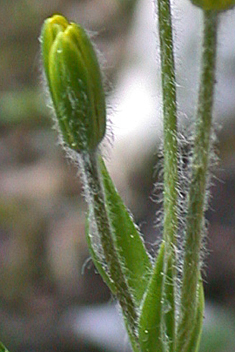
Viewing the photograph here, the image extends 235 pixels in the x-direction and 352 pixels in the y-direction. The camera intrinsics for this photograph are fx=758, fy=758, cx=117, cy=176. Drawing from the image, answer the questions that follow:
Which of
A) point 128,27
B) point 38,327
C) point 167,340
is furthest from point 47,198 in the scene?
point 167,340

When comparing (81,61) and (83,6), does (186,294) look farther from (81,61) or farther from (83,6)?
(83,6)

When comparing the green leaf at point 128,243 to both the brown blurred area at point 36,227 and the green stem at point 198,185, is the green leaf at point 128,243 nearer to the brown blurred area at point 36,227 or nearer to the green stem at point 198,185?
the green stem at point 198,185

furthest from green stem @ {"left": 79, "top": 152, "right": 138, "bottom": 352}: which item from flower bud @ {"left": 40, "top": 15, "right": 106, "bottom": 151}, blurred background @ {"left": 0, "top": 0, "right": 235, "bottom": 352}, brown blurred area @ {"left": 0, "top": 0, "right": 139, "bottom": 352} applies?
brown blurred area @ {"left": 0, "top": 0, "right": 139, "bottom": 352}

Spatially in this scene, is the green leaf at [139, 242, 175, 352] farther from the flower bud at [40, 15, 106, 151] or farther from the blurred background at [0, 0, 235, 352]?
the blurred background at [0, 0, 235, 352]

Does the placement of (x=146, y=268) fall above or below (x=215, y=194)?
above

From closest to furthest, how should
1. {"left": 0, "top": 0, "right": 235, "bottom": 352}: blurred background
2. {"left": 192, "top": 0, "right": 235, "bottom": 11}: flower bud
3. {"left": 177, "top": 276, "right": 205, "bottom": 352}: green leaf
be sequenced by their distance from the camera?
{"left": 192, "top": 0, "right": 235, "bottom": 11}: flower bud < {"left": 177, "top": 276, "right": 205, "bottom": 352}: green leaf < {"left": 0, "top": 0, "right": 235, "bottom": 352}: blurred background

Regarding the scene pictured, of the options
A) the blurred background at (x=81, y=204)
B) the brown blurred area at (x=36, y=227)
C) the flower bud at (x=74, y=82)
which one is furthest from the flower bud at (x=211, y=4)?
the brown blurred area at (x=36, y=227)
